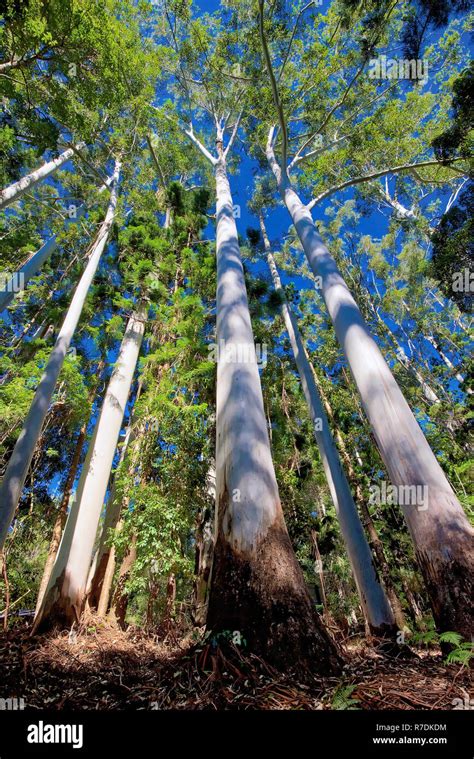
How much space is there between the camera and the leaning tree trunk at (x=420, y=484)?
246cm

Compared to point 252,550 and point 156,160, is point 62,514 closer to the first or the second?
point 252,550

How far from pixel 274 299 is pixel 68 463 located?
28.6ft

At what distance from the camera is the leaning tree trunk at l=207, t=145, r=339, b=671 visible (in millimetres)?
2016

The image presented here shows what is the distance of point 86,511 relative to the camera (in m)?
7.02

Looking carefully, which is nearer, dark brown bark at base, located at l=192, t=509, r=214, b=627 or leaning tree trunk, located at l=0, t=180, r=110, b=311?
dark brown bark at base, located at l=192, t=509, r=214, b=627

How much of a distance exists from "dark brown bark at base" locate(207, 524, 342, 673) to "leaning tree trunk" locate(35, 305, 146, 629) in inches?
190

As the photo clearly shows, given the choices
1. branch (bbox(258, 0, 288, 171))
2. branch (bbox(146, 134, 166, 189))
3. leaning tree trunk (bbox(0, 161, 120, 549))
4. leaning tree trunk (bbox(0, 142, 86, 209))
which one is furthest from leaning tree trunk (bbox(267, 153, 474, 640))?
branch (bbox(146, 134, 166, 189))

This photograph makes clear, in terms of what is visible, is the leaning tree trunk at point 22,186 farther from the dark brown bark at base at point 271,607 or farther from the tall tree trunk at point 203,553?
the dark brown bark at base at point 271,607

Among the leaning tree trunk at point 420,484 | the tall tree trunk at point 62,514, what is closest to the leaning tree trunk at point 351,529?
the leaning tree trunk at point 420,484

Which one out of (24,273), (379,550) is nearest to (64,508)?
(24,273)

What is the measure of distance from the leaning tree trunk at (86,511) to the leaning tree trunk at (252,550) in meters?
4.80

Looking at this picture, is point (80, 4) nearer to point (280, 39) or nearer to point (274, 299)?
point (280, 39)

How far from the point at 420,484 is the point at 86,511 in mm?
6682

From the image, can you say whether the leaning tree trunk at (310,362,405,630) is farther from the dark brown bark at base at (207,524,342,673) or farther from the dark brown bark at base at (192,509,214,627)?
the dark brown bark at base at (207,524,342,673)
